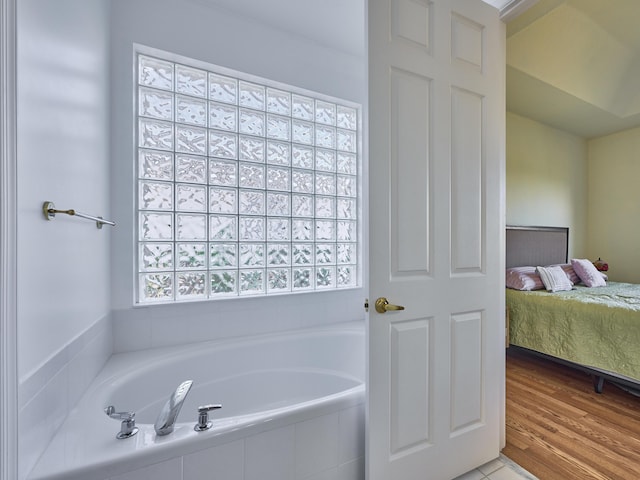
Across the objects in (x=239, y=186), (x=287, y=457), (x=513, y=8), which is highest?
(x=513, y=8)

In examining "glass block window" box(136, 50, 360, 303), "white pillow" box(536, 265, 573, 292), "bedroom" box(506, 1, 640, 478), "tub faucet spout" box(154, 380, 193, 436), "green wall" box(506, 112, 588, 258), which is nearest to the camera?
"tub faucet spout" box(154, 380, 193, 436)

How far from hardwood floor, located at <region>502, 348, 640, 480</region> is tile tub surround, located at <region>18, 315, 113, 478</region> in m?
2.10

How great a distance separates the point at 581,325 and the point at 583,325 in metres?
0.01

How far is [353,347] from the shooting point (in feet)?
7.27

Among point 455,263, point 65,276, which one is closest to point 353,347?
point 455,263

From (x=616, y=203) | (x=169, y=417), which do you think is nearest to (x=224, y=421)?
(x=169, y=417)

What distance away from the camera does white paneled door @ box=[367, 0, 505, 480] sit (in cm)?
120

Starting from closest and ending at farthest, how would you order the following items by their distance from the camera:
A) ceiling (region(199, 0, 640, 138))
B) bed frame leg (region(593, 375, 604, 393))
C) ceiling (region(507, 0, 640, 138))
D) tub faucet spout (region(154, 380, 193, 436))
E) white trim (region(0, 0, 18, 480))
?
1. white trim (region(0, 0, 18, 480))
2. tub faucet spout (region(154, 380, 193, 436))
3. ceiling (region(199, 0, 640, 138))
4. bed frame leg (region(593, 375, 604, 393))
5. ceiling (region(507, 0, 640, 138))

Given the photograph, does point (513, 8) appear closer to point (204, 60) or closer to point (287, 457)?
point (204, 60)

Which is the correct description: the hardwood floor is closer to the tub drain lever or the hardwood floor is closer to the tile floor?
the tile floor

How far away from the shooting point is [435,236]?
132 cm

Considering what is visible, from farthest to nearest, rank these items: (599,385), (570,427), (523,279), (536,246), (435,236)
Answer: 1. (536,246)
2. (523,279)
3. (599,385)
4. (570,427)
5. (435,236)

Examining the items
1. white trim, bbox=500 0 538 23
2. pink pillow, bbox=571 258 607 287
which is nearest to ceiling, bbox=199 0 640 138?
white trim, bbox=500 0 538 23

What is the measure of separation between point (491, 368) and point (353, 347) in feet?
3.18
